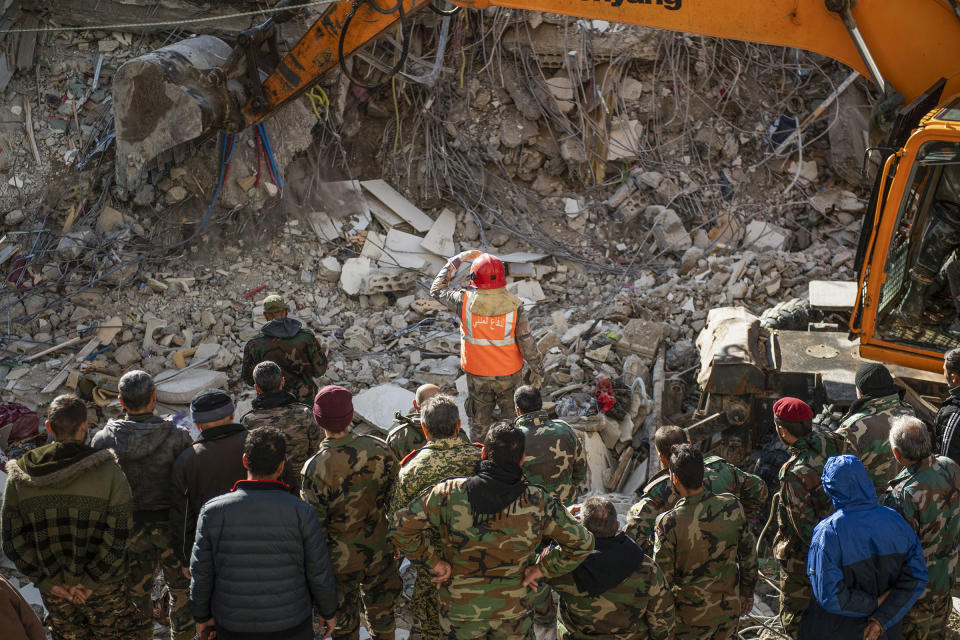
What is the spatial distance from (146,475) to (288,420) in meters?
0.80

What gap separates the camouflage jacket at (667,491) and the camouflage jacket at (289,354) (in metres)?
2.78

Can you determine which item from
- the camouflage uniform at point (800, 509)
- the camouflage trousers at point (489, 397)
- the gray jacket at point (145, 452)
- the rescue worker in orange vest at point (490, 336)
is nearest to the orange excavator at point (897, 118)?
the camouflage uniform at point (800, 509)

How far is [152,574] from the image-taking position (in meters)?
4.41

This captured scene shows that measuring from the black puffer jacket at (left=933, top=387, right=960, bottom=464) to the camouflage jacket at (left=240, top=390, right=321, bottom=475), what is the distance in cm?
355

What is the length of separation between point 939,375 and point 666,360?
261 centimetres

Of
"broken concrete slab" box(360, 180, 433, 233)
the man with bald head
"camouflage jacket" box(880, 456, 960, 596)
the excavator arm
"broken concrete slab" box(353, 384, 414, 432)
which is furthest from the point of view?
"broken concrete slab" box(360, 180, 433, 233)

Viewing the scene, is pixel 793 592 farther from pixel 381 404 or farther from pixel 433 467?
pixel 381 404

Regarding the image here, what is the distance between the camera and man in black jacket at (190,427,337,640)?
3385 mm

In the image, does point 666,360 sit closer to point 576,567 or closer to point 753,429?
point 753,429

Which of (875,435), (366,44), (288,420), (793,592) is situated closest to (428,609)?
(288,420)

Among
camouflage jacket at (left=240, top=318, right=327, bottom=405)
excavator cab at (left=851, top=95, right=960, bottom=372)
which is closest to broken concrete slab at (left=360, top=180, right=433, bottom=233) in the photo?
camouflage jacket at (left=240, top=318, right=327, bottom=405)

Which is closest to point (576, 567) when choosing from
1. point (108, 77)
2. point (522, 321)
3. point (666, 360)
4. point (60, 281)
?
point (522, 321)

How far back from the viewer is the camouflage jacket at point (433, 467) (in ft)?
12.0

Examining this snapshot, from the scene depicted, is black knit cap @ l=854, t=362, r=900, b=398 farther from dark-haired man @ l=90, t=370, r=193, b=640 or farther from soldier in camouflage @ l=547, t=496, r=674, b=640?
dark-haired man @ l=90, t=370, r=193, b=640
